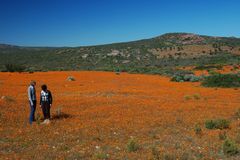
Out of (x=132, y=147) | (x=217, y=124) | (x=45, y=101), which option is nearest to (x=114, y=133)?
(x=132, y=147)

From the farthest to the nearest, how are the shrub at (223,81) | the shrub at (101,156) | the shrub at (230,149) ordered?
the shrub at (223,81)
the shrub at (230,149)
the shrub at (101,156)

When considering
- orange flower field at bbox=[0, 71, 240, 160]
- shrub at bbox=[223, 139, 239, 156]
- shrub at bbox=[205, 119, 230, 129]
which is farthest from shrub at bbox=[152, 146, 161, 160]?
shrub at bbox=[205, 119, 230, 129]

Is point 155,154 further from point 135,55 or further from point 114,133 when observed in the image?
point 135,55

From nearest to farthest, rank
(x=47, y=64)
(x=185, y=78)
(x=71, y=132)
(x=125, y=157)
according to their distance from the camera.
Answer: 1. (x=125, y=157)
2. (x=71, y=132)
3. (x=185, y=78)
4. (x=47, y=64)

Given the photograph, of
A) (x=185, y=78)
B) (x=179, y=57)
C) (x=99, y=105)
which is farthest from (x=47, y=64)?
(x=99, y=105)

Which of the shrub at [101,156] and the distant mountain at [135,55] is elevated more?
the distant mountain at [135,55]

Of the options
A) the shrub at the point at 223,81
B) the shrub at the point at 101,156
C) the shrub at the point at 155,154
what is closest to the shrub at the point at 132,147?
the shrub at the point at 155,154

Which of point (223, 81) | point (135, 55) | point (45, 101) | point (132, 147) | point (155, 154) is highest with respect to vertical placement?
point (135, 55)

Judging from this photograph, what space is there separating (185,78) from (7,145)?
36371mm

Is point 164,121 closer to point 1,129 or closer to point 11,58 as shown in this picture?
point 1,129

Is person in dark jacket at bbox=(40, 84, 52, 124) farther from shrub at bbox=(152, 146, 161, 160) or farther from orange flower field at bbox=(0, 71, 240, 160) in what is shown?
shrub at bbox=(152, 146, 161, 160)

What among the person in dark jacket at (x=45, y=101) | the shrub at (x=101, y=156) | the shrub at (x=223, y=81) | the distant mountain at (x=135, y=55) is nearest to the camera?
the shrub at (x=101, y=156)

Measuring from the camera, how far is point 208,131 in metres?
13.2

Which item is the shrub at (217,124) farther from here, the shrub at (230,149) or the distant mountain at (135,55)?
the distant mountain at (135,55)
